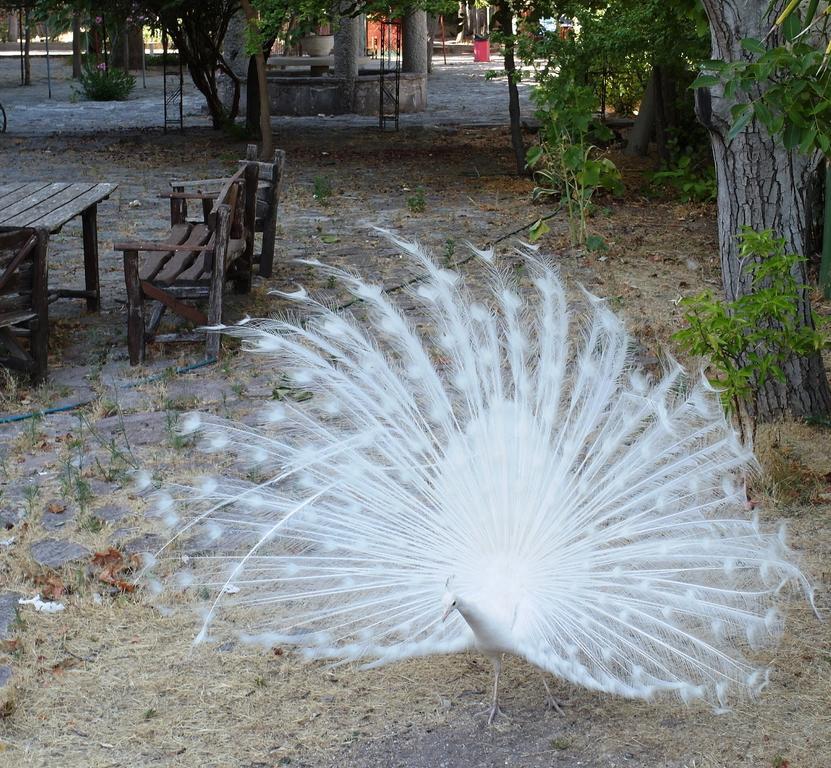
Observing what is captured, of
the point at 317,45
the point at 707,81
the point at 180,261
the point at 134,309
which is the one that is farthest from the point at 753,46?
the point at 317,45

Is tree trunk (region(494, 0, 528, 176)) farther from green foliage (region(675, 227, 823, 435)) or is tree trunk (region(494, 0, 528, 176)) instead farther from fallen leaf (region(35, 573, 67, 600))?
fallen leaf (region(35, 573, 67, 600))

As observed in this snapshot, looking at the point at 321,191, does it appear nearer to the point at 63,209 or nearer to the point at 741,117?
the point at 63,209

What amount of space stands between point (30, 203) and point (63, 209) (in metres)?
0.44

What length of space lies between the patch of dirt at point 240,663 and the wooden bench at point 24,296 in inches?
6.9

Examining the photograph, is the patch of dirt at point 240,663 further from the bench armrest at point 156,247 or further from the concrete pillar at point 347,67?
the concrete pillar at point 347,67

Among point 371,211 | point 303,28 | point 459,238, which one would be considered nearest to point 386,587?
point 459,238

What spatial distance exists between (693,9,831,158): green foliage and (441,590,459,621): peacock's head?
2.06 metres

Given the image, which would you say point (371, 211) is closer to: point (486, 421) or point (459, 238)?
point (459, 238)

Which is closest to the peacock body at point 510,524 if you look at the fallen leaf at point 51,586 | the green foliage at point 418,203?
the fallen leaf at point 51,586

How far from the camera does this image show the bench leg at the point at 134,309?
7.02 metres

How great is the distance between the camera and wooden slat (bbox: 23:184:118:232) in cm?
693

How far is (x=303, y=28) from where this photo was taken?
509 inches

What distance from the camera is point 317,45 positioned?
2902 centimetres

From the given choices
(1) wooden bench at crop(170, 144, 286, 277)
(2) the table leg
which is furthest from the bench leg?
(1) wooden bench at crop(170, 144, 286, 277)
